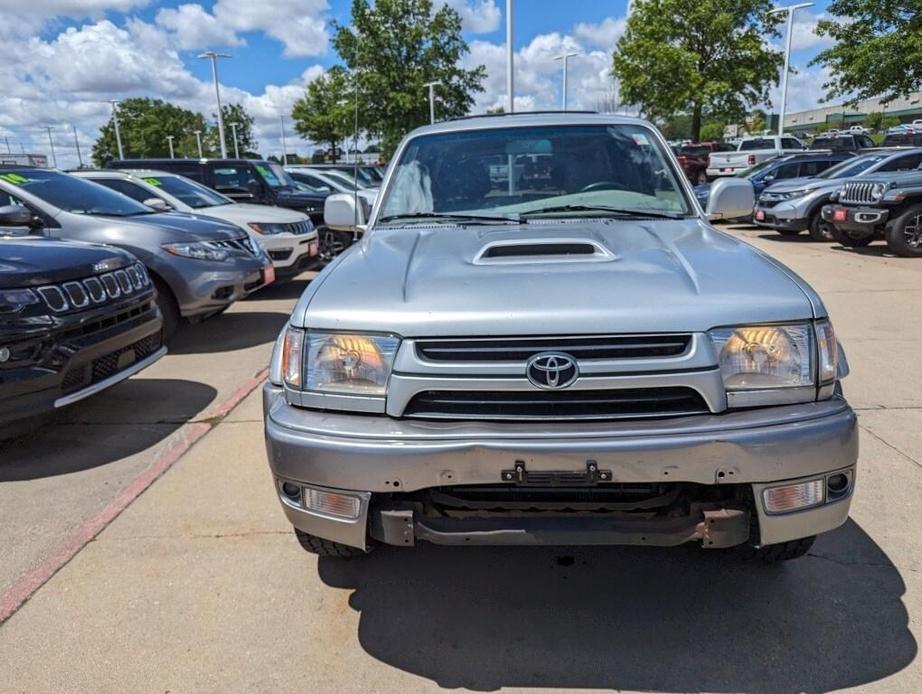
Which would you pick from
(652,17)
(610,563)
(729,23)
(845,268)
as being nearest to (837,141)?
(729,23)

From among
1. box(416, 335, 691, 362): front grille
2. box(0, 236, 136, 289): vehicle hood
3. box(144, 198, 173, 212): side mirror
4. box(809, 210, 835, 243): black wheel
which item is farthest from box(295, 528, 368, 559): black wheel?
box(809, 210, 835, 243): black wheel

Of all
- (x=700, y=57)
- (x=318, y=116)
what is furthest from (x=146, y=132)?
(x=700, y=57)

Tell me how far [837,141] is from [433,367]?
31.1m

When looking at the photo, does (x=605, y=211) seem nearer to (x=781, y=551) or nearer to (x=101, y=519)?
(x=781, y=551)

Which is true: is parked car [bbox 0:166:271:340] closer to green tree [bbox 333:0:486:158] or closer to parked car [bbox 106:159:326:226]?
parked car [bbox 106:159:326:226]

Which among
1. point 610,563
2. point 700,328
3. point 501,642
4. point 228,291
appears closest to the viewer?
point 700,328

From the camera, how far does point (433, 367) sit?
219 cm

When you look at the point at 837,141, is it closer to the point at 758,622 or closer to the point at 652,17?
the point at 652,17

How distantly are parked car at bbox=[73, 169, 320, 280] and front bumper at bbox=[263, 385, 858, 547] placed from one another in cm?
688

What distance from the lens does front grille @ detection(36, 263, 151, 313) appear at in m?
4.00

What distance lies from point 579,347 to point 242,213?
26.3ft

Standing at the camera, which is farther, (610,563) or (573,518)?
(610,563)

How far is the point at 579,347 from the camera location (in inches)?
84.8

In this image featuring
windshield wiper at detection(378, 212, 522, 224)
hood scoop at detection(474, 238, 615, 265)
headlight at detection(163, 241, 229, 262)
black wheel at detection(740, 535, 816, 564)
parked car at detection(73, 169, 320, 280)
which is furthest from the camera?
parked car at detection(73, 169, 320, 280)
